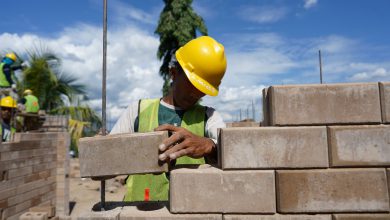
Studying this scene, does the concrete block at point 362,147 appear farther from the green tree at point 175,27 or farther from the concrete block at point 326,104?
the green tree at point 175,27

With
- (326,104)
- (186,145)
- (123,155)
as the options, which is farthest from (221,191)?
(326,104)

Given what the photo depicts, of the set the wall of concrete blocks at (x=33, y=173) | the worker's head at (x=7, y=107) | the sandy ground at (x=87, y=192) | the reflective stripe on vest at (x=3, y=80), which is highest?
the reflective stripe on vest at (x=3, y=80)

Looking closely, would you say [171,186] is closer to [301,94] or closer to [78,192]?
[301,94]

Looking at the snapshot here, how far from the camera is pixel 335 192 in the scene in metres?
2.06

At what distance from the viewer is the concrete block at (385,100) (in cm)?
209

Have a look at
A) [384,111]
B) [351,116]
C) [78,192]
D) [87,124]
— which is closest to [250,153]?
[351,116]

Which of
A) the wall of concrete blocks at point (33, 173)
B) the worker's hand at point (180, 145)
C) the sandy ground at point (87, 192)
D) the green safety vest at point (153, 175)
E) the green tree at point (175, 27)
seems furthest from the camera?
the green tree at point (175, 27)

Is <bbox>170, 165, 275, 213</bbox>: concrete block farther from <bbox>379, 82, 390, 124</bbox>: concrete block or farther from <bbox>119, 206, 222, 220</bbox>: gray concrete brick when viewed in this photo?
<bbox>379, 82, 390, 124</bbox>: concrete block

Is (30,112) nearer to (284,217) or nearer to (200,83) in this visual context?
(200,83)

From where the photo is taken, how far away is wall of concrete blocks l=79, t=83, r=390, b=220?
6.77 feet

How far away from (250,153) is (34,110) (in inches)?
410

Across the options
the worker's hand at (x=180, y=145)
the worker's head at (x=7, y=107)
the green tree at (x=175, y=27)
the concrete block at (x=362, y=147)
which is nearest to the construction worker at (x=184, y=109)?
the worker's hand at (x=180, y=145)

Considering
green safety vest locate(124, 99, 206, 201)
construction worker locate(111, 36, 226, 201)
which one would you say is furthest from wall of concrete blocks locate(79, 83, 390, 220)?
green safety vest locate(124, 99, 206, 201)

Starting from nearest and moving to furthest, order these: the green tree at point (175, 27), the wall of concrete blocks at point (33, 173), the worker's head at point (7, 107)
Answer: the wall of concrete blocks at point (33, 173) < the worker's head at point (7, 107) < the green tree at point (175, 27)
